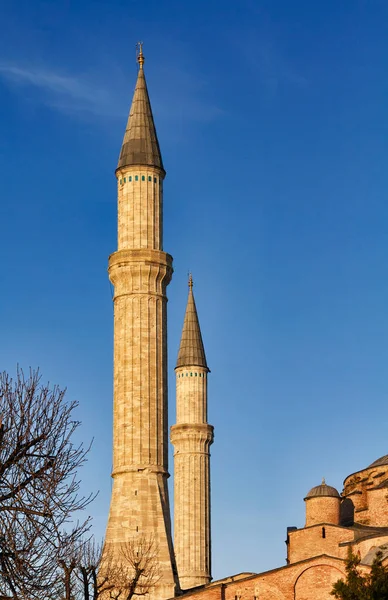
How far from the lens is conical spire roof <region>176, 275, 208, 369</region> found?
49500 millimetres

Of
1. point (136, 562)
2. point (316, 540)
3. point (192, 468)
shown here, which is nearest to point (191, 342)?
point (192, 468)

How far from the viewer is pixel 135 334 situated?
34250mm

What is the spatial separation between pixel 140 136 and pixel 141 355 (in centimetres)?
669

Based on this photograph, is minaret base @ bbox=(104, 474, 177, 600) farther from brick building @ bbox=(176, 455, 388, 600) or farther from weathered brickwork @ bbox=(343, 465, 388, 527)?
weathered brickwork @ bbox=(343, 465, 388, 527)

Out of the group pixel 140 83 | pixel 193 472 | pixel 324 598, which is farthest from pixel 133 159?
pixel 193 472

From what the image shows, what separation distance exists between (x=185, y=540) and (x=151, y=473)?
1468 centimetres

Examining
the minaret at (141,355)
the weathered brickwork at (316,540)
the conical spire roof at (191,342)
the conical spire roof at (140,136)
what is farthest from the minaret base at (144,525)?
the conical spire roof at (191,342)

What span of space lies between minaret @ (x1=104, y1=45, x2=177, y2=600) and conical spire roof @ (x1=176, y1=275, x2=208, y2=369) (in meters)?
14.4

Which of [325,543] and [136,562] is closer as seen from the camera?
[136,562]

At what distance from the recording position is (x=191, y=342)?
50281mm

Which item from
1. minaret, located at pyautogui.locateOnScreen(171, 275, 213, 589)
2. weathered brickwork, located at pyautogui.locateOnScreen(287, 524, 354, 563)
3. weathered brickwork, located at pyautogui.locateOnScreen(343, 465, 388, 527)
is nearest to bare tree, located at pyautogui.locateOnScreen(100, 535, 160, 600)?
weathered brickwork, located at pyautogui.locateOnScreen(287, 524, 354, 563)

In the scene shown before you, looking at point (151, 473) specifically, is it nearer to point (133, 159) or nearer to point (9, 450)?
point (133, 159)

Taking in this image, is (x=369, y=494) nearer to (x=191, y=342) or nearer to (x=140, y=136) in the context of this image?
(x=191, y=342)

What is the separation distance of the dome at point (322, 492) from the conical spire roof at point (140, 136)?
46.1 feet
